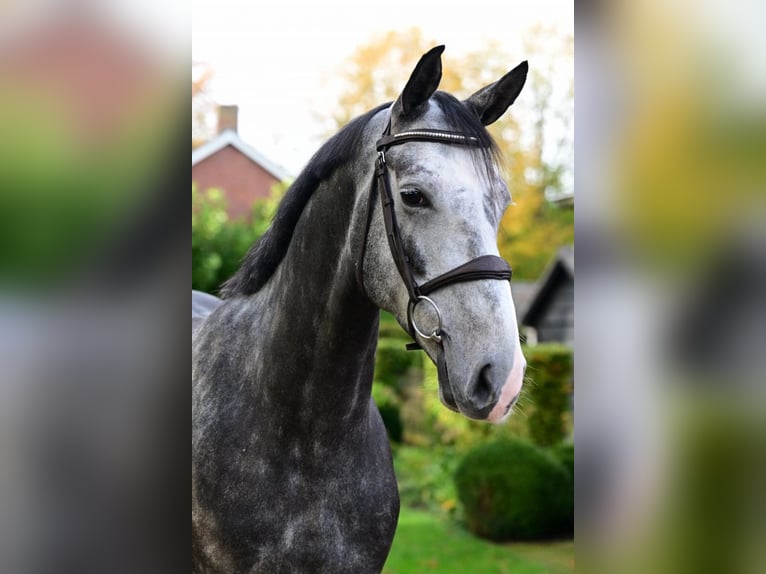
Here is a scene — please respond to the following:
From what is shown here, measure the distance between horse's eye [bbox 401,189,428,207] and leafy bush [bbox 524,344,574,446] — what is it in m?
Answer: 6.01

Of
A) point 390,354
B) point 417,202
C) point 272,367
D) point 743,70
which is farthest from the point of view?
point 390,354

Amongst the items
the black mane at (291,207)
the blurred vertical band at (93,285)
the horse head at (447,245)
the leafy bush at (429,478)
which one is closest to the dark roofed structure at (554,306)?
the leafy bush at (429,478)

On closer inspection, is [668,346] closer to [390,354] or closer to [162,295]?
[162,295]

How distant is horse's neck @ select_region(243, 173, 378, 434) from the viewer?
209 cm

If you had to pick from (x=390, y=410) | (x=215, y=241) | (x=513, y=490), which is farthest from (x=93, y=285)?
(x=390, y=410)

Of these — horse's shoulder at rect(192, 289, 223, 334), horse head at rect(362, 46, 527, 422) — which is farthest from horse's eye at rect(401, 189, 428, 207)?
horse's shoulder at rect(192, 289, 223, 334)

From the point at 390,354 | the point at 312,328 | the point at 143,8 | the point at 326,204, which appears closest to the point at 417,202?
the point at 326,204

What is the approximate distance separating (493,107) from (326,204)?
575 millimetres

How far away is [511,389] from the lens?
1.60 m

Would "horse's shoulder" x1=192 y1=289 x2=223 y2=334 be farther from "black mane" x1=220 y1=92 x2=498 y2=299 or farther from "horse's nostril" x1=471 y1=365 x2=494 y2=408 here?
"horse's nostril" x1=471 y1=365 x2=494 y2=408

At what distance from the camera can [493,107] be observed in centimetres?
207

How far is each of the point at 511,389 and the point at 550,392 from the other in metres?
6.47

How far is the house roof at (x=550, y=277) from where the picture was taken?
1012 cm

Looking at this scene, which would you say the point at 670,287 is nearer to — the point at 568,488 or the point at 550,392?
the point at 568,488
